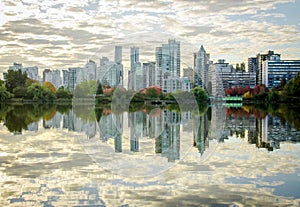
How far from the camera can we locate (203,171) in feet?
23.5

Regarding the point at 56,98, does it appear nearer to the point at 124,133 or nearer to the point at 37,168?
the point at 124,133

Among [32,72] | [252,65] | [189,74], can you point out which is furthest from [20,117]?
[252,65]

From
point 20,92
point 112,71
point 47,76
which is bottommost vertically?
point 20,92

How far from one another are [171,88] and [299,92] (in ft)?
113

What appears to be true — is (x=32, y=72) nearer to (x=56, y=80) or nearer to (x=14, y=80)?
(x=56, y=80)

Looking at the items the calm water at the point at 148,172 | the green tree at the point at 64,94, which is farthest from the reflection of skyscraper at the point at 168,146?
the green tree at the point at 64,94

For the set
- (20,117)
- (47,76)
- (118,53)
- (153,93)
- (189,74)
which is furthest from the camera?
(47,76)

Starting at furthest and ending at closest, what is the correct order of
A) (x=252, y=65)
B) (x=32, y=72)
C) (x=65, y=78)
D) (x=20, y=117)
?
(x=252, y=65), (x=32, y=72), (x=65, y=78), (x=20, y=117)

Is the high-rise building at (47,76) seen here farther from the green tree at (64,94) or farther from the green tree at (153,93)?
the green tree at (153,93)

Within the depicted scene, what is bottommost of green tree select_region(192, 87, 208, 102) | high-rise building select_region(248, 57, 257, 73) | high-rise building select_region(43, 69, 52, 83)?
green tree select_region(192, 87, 208, 102)

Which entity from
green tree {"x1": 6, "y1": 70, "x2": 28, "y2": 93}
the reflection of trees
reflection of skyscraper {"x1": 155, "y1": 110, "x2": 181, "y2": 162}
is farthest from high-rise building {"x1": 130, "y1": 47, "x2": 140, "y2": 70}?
green tree {"x1": 6, "y1": 70, "x2": 28, "y2": 93}

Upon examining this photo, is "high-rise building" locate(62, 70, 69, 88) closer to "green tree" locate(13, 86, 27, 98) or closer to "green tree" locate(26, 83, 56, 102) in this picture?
"green tree" locate(13, 86, 27, 98)

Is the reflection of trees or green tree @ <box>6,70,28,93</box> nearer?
the reflection of trees

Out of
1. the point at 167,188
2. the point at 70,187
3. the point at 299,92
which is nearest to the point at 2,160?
the point at 70,187
